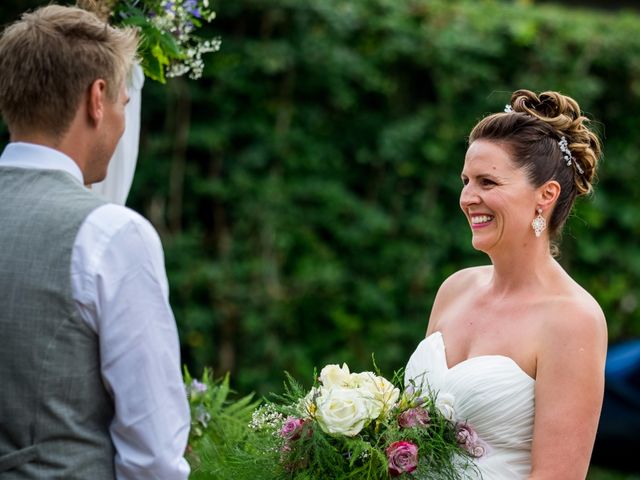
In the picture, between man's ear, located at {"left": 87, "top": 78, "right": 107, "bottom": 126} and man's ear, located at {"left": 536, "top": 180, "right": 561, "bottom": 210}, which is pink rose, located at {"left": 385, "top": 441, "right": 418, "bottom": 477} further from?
man's ear, located at {"left": 87, "top": 78, "right": 107, "bottom": 126}

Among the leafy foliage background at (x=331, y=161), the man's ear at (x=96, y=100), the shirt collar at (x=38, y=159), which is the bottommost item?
the leafy foliage background at (x=331, y=161)

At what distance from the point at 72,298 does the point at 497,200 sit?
63.4 inches

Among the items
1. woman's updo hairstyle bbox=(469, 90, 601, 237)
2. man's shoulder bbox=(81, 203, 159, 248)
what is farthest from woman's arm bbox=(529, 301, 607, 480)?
man's shoulder bbox=(81, 203, 159, 248)

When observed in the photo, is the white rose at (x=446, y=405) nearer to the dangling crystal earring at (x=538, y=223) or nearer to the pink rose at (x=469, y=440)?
the pink rose at (x=469, y=440)

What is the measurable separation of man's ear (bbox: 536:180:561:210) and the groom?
1.56 metres

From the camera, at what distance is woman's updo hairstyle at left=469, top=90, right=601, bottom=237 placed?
3.21m

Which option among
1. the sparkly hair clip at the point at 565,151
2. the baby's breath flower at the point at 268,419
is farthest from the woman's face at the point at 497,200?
the baby's breath flower at the point at 268,419

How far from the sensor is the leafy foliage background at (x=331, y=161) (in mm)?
6762

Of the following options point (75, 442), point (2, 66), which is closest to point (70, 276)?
point (75, 442)

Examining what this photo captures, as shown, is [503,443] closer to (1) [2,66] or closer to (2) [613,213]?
(1) [2,66]

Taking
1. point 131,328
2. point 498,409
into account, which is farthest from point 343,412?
point 131,328

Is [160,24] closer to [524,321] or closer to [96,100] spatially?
[96,100]

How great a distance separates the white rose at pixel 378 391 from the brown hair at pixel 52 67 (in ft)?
3.89

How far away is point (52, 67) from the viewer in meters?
2.11
